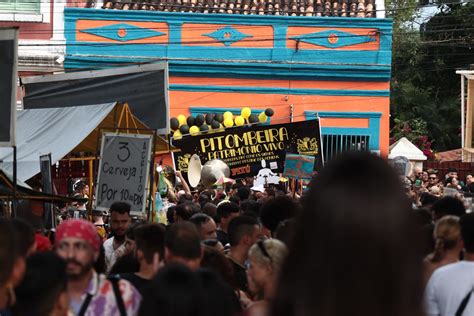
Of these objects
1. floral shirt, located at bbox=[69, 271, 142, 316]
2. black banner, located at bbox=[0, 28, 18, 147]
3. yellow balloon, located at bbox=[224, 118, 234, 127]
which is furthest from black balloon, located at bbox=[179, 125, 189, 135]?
floral shirt, located at bbox=[69, 271, 142, 316]

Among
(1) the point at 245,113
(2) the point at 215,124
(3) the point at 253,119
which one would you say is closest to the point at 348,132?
(3) the point at 253,119

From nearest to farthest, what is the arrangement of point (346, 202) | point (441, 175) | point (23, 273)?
point (346, 202), point (23, 273), point (441, 175)

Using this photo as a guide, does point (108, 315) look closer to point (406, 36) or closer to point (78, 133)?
point (78, 133)

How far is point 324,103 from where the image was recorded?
32.1 meters

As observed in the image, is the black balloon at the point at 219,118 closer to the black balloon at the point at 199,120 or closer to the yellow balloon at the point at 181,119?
the black balloon at the point at 199,120

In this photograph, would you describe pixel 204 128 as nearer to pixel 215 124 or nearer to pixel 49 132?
pixel 215 124

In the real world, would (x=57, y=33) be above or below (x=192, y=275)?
above

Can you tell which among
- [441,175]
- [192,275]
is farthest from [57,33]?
[192,275]

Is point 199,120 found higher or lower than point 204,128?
higher

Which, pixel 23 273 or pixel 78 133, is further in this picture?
pixel 78 133

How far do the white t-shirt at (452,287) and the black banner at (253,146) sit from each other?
712 inches

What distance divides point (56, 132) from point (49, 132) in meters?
0.18

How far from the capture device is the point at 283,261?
2.61 metres

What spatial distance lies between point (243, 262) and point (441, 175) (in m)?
30.6
